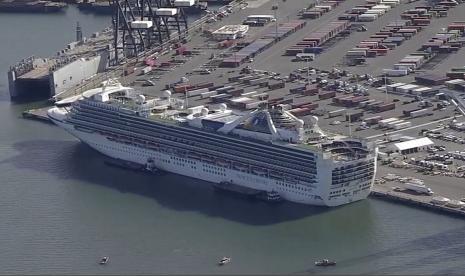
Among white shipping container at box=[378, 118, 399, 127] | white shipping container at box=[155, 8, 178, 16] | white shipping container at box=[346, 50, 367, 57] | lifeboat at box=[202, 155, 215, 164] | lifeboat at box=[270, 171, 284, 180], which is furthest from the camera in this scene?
white shipping container at box=[155, 8, 178, 16]

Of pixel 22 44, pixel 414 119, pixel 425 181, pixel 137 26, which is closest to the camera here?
pixel 425 181

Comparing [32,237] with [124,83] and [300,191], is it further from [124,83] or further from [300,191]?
[124,83]

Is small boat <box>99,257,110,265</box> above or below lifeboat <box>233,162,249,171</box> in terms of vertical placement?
below

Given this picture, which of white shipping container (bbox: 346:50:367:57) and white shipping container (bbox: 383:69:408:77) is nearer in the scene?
white shipping container (bbox: 383:69:408:77)

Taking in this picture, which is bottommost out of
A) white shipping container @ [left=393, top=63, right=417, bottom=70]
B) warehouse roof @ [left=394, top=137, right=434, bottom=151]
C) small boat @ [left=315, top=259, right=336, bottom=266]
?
small boat @ [left=315, top=259, right=336, bottom=266]

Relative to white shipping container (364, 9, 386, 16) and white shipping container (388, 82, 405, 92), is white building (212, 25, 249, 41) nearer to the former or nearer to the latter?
white shipping container (364, 9, 386, 16)

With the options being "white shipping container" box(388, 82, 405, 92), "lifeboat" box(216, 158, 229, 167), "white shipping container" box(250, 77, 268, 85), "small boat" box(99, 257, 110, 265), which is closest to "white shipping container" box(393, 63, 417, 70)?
"white shipping container" box(388, 82, 405, 92)

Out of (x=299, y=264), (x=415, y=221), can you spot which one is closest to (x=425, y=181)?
(x=415, y=221)
